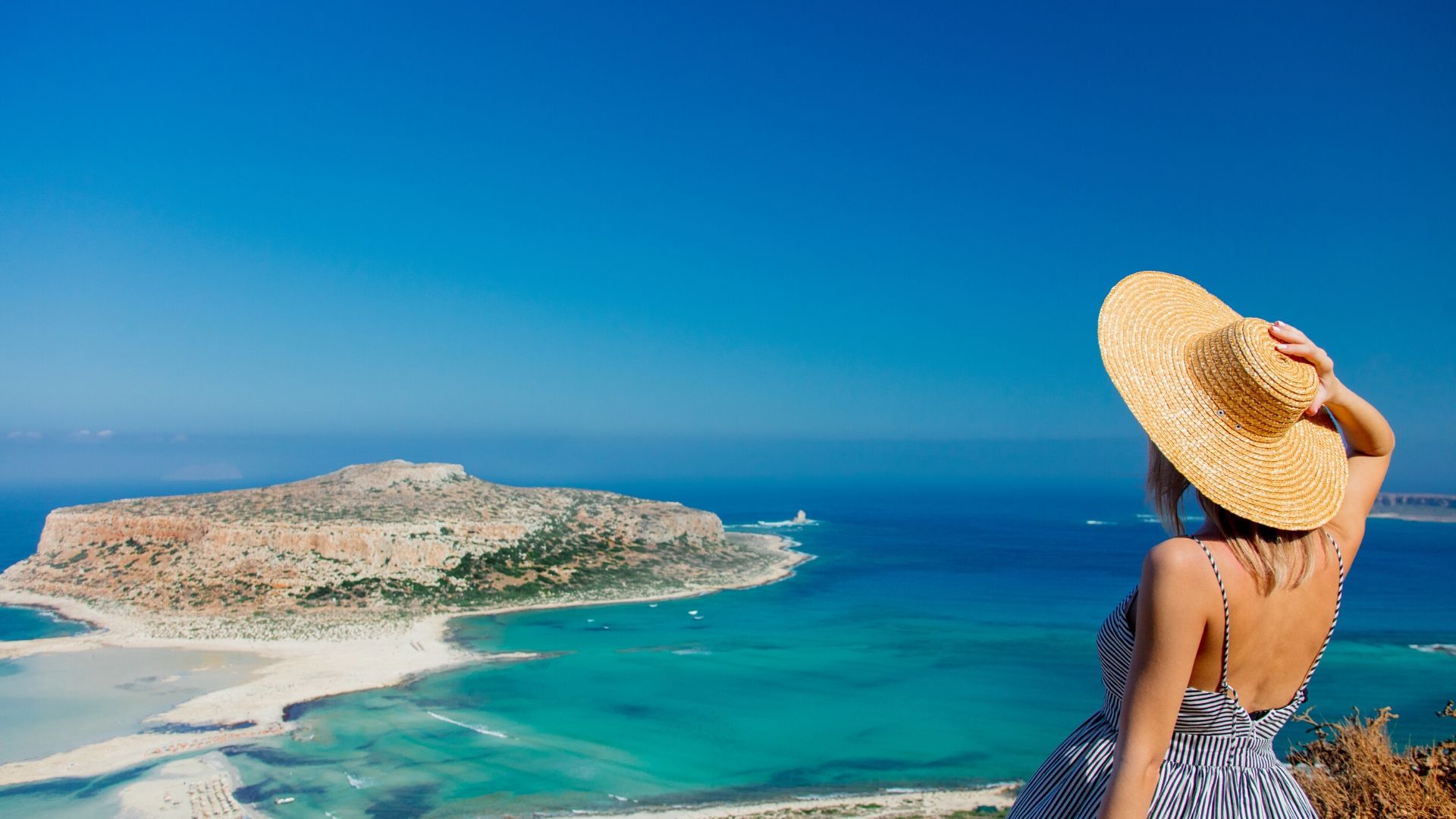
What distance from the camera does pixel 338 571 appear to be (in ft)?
124

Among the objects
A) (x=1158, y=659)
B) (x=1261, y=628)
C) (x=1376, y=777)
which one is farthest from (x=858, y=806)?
(x=1158, y=659)

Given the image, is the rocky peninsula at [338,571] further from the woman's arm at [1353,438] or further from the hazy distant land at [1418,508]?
the hazy distant land at [1418,508]

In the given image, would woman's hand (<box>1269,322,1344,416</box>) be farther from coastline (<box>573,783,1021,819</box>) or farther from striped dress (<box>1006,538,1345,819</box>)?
coastline (<box>573,783,1021,819</box>)

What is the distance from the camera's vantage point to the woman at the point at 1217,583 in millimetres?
1547

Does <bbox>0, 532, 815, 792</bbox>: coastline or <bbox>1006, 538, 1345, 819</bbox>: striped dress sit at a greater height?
<bbox>1006, 538, 1345, 819</bbox>: striped dress

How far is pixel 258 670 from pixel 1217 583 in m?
30.1

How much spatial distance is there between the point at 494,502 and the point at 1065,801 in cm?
4950

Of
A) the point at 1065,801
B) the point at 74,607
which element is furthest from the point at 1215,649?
the point at 74,607

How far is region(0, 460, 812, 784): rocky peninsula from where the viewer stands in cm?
2814

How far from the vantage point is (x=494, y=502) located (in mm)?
49000

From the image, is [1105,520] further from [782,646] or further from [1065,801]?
[1065,801]

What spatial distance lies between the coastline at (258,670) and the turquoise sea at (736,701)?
869 mm

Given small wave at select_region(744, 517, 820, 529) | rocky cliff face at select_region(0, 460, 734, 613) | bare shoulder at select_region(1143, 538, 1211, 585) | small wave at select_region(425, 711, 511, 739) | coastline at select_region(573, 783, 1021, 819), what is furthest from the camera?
small wave at select_region(744, 517, 820, 529)

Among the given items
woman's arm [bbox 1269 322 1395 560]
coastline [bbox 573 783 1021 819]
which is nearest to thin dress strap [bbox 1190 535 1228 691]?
woman's arm [bbox 1269 322 1395 560]
